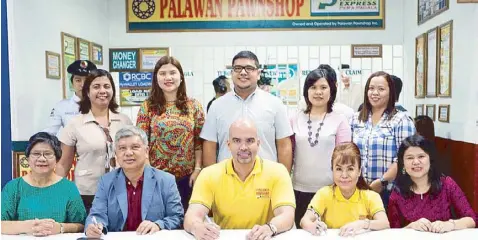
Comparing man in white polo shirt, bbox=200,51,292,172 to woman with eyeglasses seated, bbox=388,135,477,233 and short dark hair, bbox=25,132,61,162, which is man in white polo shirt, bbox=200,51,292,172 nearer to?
woman with eyeglasses seated, bbox=388,135,477,233

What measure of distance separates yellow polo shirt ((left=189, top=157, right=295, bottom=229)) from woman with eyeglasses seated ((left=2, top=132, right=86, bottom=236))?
56cm

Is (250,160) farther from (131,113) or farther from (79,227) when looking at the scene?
(131,113)

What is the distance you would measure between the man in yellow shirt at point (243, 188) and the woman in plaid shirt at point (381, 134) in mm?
617

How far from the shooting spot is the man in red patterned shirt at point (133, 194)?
2.13 metres

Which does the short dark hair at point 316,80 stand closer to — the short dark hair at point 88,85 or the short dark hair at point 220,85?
the short dark hair at point 88,85

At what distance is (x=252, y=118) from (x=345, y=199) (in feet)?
2.25

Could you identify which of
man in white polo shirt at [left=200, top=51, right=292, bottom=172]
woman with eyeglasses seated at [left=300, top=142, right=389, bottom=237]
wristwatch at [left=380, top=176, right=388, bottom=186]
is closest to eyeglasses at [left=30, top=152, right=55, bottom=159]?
man in white polo shirt at [left=200, top=51, right=292, bottom=172]

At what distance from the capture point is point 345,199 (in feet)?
7.06

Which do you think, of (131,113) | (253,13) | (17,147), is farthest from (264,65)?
(17,147)

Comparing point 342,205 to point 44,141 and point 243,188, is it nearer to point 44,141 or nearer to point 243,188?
point 243,188

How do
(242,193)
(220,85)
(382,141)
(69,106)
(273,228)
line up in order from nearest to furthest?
(273,228) → (242,193) → (382,141) → (69,106) → (220,85)

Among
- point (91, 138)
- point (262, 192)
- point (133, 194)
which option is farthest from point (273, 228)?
point (91, 138)

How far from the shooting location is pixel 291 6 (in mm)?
5301

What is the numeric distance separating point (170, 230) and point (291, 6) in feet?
12.4
